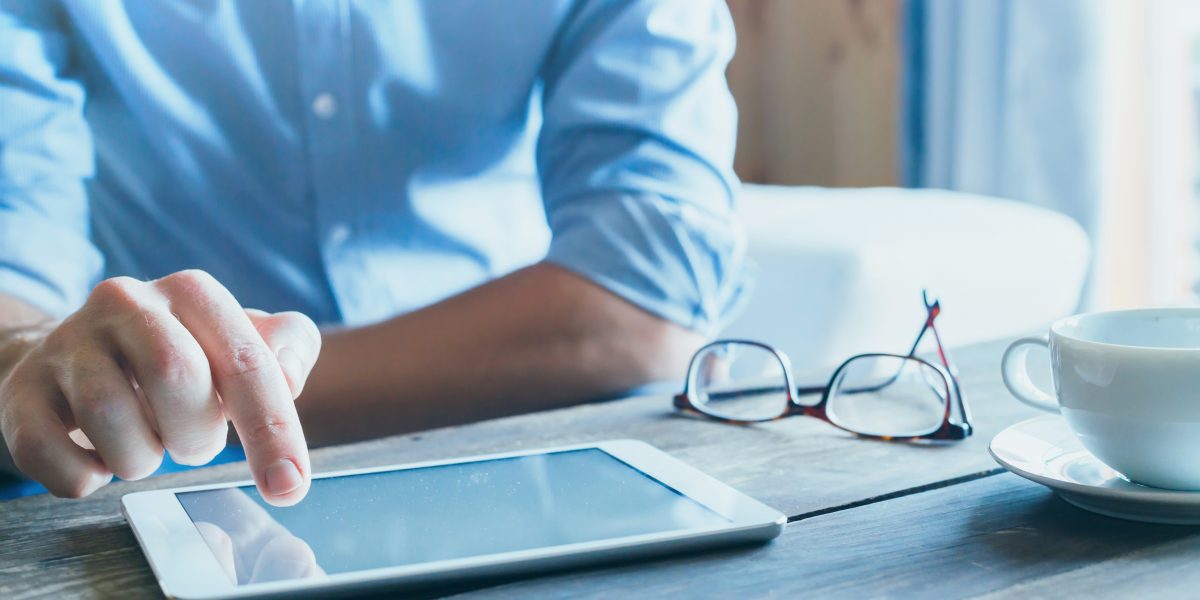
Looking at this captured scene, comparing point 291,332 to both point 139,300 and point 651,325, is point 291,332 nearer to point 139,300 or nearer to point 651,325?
point 139,300

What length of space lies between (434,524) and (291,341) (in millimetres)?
150

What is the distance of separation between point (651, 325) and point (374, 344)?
0.73 feet

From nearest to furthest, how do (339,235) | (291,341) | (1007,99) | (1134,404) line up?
(1134,404)
(291,341)
(339,235)
(1007,99)

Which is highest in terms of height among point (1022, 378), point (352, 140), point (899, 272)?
point (352, 140)

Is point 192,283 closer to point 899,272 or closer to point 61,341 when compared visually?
point 61,341

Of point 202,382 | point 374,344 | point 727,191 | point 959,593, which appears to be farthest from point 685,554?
point 727,191

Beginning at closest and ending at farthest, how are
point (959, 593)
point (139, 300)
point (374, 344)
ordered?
point (959, 593)
point (139, 300)
point (374, 344)

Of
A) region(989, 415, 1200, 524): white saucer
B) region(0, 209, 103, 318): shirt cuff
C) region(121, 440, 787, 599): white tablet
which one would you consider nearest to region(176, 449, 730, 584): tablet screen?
region(121, 440, 787, 599): white tablet

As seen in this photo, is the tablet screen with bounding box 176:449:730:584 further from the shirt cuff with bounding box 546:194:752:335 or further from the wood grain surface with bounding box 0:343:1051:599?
the shirt cuff with bounding box 546:194:752:335

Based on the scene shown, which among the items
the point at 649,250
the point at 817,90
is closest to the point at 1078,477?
the point at 649,250

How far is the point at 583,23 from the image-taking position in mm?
1001

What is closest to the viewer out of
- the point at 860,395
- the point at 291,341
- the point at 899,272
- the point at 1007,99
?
the point at 291,341

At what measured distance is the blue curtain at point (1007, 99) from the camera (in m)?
1.97

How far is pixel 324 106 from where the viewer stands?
98cm
